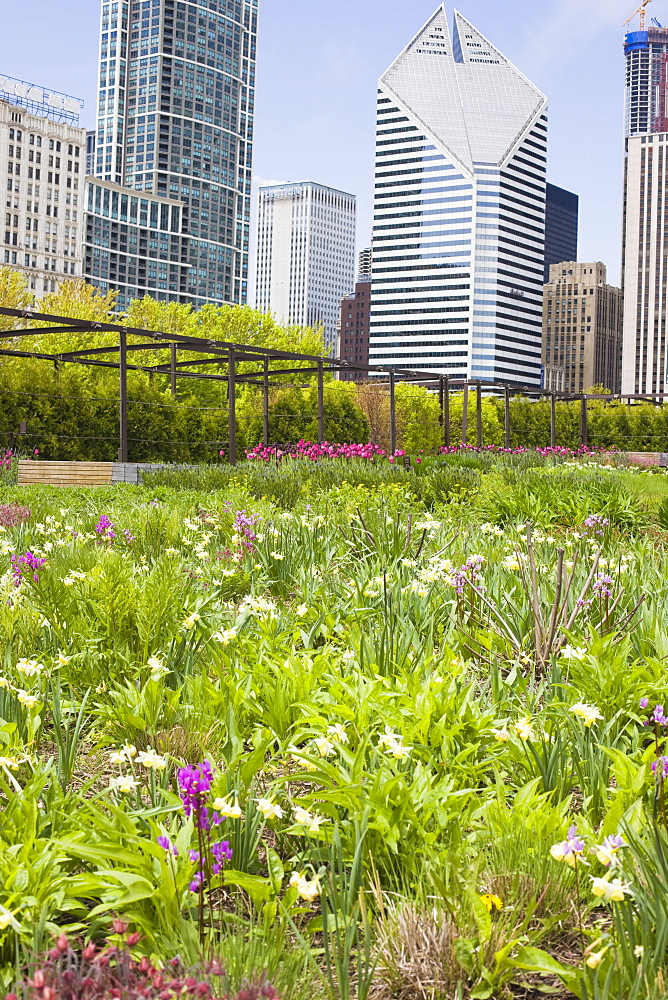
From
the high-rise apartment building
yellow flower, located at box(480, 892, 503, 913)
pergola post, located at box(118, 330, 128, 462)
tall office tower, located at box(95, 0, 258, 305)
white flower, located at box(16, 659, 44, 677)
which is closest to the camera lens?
yellow flower, located at box(480, 892, 503, 913)

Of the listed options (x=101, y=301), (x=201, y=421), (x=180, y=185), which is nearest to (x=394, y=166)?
(x=180, y=185)

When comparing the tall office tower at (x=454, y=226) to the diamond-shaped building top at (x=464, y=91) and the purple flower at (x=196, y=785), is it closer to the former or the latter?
the diamond-shaped building top at (x=464, y=91)

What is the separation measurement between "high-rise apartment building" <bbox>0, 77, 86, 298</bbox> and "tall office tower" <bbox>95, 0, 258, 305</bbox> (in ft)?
166

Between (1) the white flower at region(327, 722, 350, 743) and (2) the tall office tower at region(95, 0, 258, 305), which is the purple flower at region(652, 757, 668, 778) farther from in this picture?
(2) the tall office tower at region(95, 0, 258, 305)

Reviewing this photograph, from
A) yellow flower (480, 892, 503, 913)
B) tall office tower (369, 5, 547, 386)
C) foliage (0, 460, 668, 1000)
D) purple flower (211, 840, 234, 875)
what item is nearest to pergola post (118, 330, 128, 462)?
foliage (0, 460, 668, 1000)

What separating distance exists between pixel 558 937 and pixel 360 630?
1780 mm

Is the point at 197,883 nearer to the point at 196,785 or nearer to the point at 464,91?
the point at 196,785

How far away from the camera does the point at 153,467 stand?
1515cm

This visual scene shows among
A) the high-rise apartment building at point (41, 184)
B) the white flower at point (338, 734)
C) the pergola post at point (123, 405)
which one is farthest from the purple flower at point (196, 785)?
the high-rise apartment building at point (41, 184)

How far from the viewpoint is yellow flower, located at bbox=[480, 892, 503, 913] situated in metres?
1.82

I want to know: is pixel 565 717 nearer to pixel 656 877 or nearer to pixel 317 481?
pixel 656 877

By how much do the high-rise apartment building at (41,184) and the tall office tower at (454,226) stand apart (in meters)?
57.0

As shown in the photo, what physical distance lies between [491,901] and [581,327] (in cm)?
20031

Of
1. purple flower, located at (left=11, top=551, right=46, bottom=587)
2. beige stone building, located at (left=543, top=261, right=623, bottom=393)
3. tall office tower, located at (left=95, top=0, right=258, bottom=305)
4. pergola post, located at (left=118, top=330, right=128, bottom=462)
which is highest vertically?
tall office tower, located at (left=95, top=0, right=258, bottom=305)
